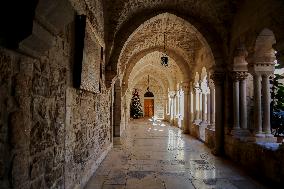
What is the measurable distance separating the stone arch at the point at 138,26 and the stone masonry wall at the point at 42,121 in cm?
319

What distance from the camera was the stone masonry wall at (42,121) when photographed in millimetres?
1805

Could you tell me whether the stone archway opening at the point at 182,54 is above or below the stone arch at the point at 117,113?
above

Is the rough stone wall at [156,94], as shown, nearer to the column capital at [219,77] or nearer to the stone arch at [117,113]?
the stone arch at [117,113]

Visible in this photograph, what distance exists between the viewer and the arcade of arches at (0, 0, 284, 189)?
1871 mm

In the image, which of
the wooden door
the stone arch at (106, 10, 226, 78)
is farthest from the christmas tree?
the stone arch at (106, 10, 226, 78)

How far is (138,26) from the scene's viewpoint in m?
7.38

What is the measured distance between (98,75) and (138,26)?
2.44 meters

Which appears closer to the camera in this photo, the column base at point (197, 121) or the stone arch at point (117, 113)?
the stone arch at point (117, 113)

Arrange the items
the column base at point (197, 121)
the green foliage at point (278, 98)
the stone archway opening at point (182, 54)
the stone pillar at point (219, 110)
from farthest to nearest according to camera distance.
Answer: the column base at point (197, 121) → the stone archway opening at point (182, 54) → the stone pillar at point (219, 110) → the green foliage at point (278, 98)

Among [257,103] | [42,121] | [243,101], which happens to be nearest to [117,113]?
[243,101]

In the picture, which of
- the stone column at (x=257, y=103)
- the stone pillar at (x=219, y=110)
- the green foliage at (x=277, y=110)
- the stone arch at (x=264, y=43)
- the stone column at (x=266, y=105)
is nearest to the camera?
the stone arch at (x=264, y=43)

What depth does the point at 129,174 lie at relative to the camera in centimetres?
485

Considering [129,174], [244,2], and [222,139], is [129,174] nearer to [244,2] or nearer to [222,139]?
[222,139]

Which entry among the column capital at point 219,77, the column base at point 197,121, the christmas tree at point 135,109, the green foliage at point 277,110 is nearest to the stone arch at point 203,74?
the column base at point 197,121
